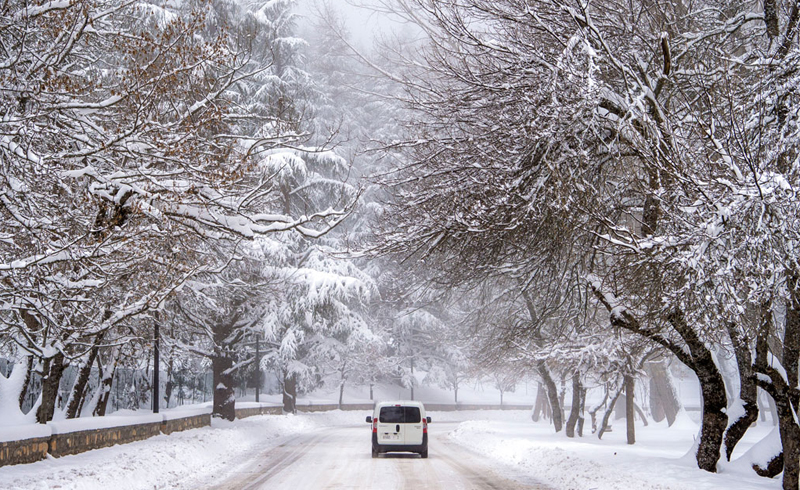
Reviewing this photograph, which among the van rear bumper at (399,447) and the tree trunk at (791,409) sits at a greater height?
the tree trunk at (791,409)

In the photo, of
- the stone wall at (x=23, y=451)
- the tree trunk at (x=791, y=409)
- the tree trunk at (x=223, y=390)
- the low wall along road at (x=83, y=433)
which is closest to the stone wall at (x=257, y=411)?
the tree trunk at (x=223, y=390)

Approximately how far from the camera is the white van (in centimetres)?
2117

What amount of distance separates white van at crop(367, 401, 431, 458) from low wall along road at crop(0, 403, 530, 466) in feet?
20.6

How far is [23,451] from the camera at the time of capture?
42.9 feet

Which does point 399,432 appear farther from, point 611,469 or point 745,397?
point 745,397

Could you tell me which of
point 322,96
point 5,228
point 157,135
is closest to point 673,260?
point 157,135

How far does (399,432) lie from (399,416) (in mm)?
447

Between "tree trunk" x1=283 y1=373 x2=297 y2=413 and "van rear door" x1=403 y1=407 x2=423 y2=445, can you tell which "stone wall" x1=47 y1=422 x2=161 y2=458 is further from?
"tree trunk" x1=283 y1=373 x2=297 y2=413

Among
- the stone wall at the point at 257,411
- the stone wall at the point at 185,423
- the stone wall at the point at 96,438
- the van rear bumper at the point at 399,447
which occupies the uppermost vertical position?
the stone wall at the point at 96,438

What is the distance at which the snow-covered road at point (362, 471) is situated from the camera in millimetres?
14266

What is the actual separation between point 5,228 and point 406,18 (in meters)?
7.06

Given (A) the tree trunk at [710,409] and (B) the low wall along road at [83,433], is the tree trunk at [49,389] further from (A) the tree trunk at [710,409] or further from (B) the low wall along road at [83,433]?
(A) the tree trunk at [710,409]

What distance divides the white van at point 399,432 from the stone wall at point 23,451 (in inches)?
369

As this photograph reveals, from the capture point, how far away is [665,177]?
10.5 metres
